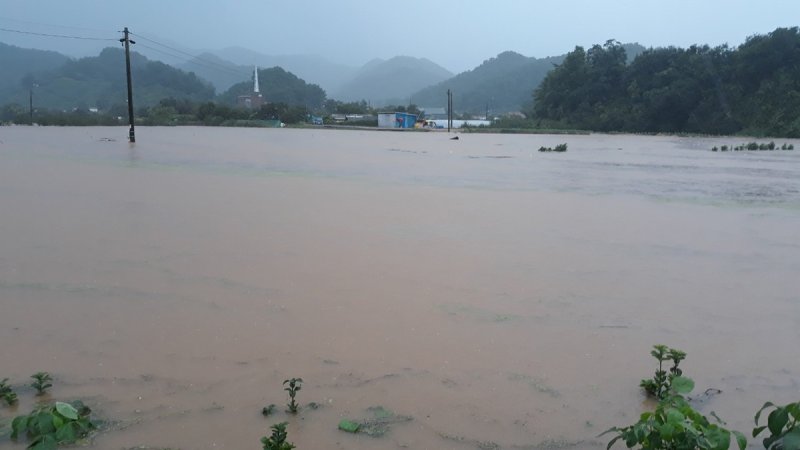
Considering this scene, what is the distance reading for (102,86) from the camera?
95.6 m

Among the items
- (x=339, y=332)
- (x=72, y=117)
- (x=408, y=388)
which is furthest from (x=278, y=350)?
(x=72, y=117)

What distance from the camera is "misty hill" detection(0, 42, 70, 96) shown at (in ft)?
378

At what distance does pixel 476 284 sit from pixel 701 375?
1.73 metres

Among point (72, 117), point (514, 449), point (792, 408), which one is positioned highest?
point (72, 117)

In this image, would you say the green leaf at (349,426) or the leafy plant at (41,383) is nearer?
the green leaf at (349,426)

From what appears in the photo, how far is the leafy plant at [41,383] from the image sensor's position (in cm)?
273

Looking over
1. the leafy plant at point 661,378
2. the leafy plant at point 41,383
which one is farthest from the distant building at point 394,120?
the leafy plant at point 41,383

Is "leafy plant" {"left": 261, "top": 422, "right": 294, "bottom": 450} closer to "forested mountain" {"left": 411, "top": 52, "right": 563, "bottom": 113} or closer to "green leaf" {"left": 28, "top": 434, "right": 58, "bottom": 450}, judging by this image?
"green leaf" {"left": 28, "top": 434, "right": 58, "bottom": 450}

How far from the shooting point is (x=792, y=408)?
1725 mm

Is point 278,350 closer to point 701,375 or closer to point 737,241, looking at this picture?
point 701,375

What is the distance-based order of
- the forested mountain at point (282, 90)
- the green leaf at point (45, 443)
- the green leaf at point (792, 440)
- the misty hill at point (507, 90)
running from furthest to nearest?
1. the misty hill at point (507, 90)
2. the forested mountain at point (282, 90)
3. the green leaf at point (45, 443)
4. the green leaf at point (792, 440)

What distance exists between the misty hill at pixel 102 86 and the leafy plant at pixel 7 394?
3182 inches

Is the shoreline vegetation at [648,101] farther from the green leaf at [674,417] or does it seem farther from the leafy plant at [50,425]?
the leafy plant at [50,425]

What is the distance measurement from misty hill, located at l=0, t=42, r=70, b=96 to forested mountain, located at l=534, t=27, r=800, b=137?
94502 millimetres
